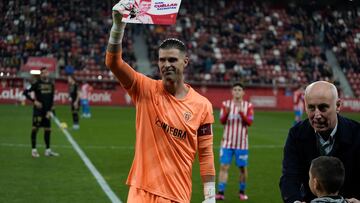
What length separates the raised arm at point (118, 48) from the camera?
4441mm

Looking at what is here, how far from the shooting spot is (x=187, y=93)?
547 centimetres

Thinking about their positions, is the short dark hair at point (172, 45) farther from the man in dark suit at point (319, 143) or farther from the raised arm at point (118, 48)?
the man in dark suit at point (319, 143)

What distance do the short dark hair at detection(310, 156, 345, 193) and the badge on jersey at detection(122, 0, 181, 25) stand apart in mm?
1471

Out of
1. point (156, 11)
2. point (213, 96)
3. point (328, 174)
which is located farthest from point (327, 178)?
point (213, 96)

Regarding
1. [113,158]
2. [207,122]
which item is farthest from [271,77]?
[207,122]

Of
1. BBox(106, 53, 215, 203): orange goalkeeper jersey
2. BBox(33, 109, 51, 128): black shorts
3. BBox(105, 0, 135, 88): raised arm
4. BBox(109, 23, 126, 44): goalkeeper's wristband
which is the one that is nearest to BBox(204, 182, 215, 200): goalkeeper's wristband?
BBox(106, 53, 215, 203): orange goalkeeper jersey

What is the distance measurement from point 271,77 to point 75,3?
16.0 meters

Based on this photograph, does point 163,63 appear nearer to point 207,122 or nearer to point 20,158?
point 207,122

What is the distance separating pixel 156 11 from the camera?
4359mm

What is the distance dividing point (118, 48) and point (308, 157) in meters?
1.72

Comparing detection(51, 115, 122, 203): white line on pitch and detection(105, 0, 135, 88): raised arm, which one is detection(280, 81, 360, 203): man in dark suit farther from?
detection(51, 115, 122, 203): white line on pitch

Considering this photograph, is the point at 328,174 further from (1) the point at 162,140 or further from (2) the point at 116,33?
(2) the point at 116,33

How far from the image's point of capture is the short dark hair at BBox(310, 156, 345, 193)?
151 inches

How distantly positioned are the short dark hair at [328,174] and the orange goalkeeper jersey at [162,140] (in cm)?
161
